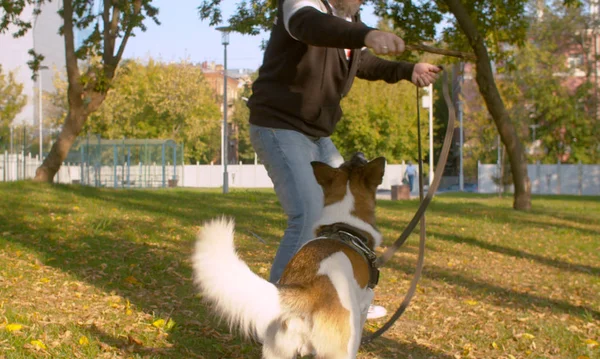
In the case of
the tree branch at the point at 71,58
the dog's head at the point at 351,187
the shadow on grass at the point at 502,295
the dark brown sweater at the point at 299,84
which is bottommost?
the shadow on grass at the point at 502,295

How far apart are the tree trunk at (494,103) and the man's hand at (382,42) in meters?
13.6

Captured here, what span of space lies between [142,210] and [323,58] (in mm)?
9575

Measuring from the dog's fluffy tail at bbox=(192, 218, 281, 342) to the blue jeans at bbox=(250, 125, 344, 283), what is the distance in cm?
90

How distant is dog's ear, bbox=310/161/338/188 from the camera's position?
3623 mm

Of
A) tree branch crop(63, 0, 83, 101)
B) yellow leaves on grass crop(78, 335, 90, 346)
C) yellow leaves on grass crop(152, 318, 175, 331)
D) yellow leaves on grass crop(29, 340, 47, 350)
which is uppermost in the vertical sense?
tree branch crop(63, 0, 83, 101)

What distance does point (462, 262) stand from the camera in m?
9.02

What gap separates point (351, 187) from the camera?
11.8 ft

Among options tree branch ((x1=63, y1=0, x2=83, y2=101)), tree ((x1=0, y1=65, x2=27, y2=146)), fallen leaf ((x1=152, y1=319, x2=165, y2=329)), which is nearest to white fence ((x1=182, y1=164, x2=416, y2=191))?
tree ((x1=0, y1=65, x2=27, y2=146))

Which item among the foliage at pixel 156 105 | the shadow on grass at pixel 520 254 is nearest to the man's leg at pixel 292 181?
the shadow on grass at pixel 520 254

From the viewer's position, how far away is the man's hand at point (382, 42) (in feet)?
10.5

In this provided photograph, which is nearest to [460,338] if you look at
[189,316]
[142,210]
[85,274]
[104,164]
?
[189,316]

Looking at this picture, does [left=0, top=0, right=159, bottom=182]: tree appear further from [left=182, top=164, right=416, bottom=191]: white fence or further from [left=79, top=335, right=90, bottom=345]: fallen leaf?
[left=182, top=164, right=416, bottom=191]: white fence

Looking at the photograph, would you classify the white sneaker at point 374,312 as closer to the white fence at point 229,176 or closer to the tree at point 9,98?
the tree at point 9,98

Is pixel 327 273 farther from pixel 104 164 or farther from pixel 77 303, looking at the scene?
pixel 104 164
